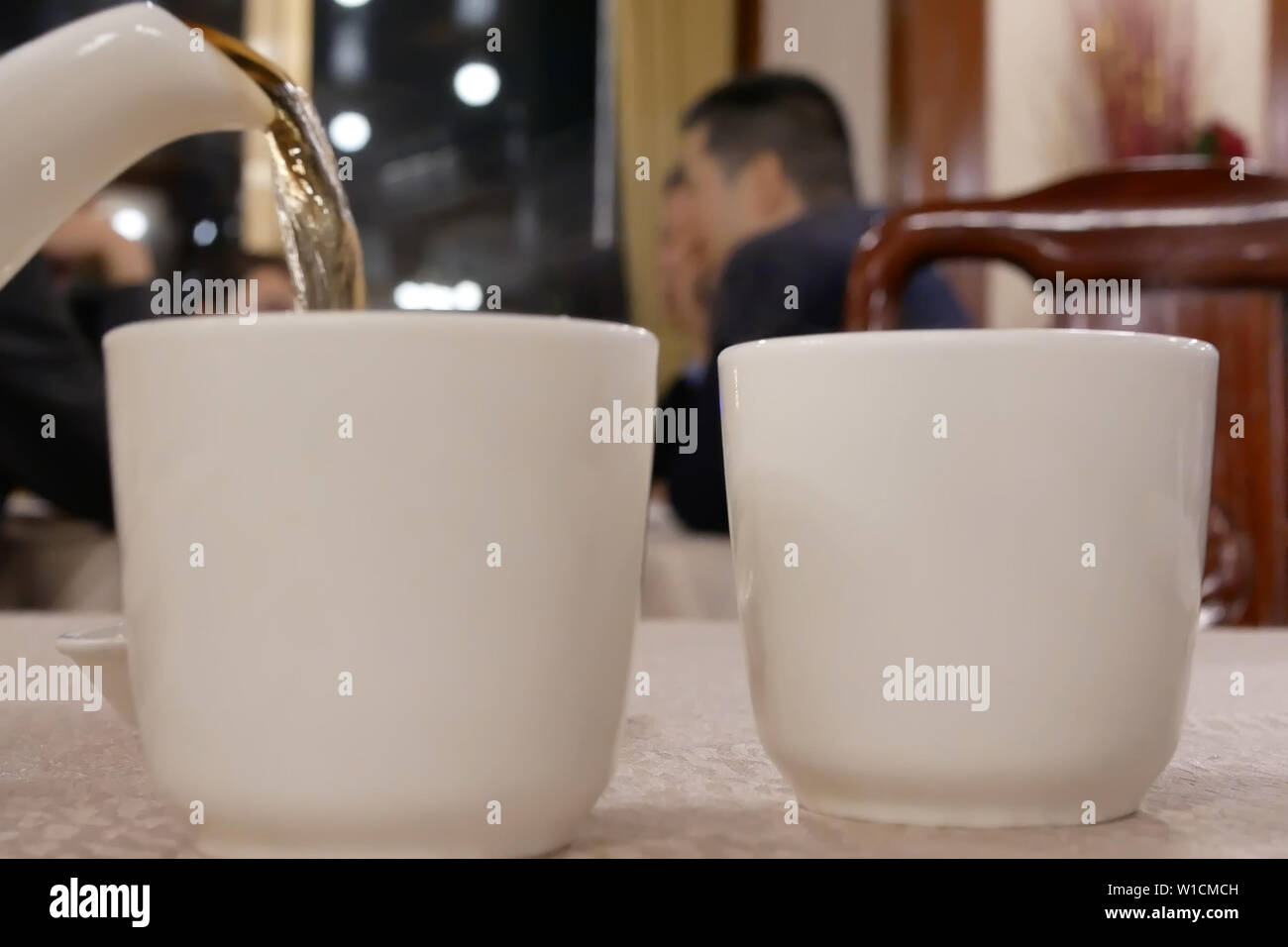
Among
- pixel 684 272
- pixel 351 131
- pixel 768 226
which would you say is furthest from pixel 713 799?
pixel 351 131

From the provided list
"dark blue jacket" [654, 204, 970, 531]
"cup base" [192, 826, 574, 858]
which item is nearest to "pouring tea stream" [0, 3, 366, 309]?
"cup base" [192, 826, 574, 858]

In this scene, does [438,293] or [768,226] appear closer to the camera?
[768,226]

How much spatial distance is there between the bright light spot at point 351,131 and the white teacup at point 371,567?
3141mm

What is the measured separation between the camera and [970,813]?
9.3 inches

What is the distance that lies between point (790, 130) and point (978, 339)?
2.10 m

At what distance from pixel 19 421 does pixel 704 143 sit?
1305mm

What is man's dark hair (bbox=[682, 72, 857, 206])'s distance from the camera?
87.7 inches

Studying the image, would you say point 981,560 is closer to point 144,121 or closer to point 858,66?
point 144,121

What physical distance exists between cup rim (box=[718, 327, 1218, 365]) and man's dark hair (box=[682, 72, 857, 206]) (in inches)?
80.6

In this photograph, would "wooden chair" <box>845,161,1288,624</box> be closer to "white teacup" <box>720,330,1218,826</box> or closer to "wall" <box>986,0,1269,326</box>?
"white teacup" <box>720,330,1218,826</box>

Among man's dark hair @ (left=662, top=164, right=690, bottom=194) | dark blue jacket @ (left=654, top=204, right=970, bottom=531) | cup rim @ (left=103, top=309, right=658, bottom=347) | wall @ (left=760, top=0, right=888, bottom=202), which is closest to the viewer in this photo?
cup rim @ (left=103, top=309, right=658, bottom=347)

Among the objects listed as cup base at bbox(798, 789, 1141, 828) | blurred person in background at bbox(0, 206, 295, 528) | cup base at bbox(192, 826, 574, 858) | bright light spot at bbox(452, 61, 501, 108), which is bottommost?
blurred person in background at bbox(0, 206, 295, 528)
